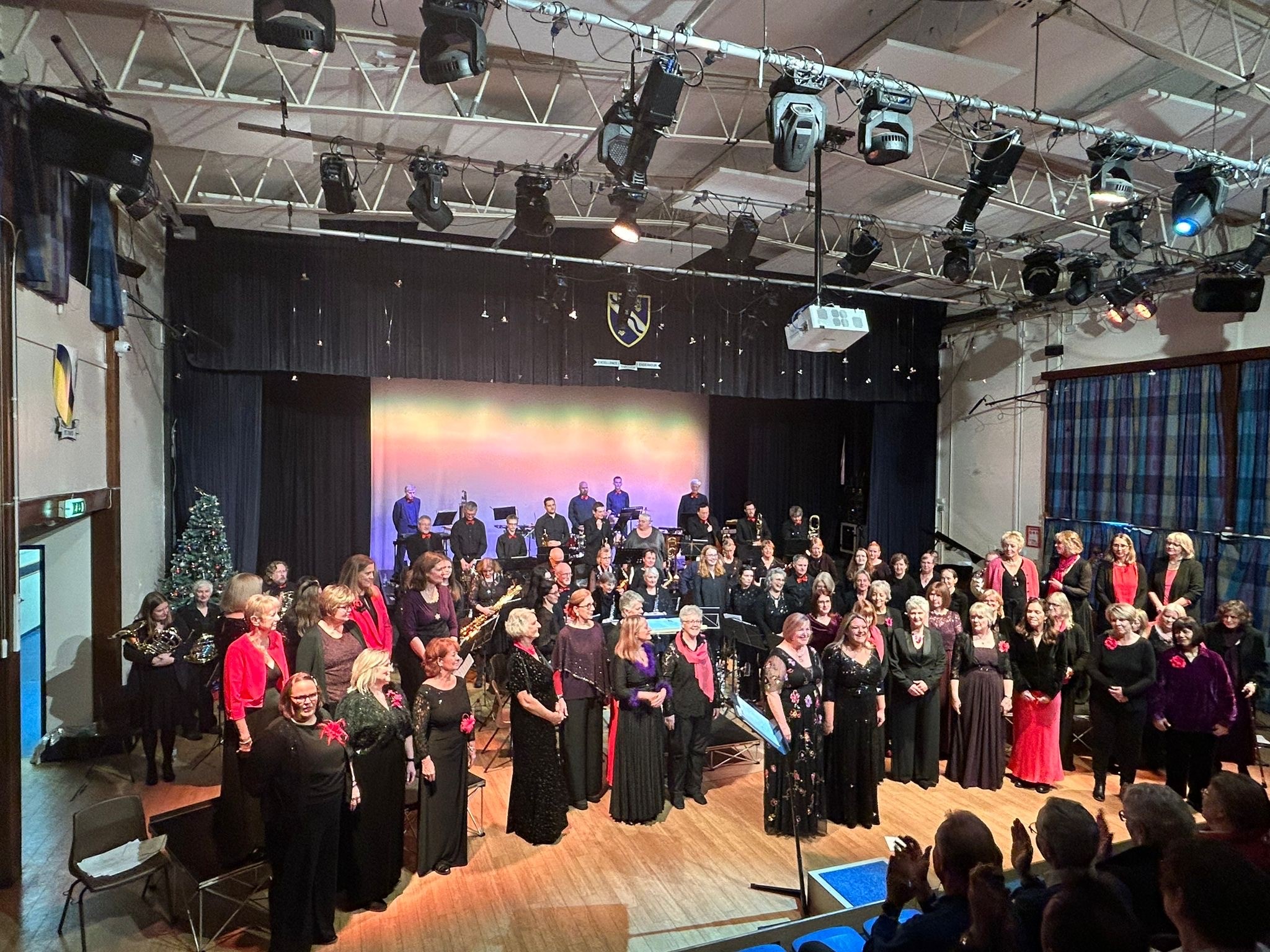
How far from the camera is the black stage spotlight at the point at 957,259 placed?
26.2 ft

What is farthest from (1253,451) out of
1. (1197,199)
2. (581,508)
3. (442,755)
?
(442,755)

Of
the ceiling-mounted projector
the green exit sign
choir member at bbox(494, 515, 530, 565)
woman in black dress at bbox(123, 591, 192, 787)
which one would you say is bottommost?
woman in black dress at bbox(123, 591, 192, 787)

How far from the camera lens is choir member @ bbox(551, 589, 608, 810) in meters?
5.30

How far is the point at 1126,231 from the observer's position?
675cm

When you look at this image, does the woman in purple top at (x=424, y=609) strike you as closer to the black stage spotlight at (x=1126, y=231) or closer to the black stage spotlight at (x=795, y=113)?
the black stage spotlight at (x=795, y=113)

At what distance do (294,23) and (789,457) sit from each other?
1214 cm

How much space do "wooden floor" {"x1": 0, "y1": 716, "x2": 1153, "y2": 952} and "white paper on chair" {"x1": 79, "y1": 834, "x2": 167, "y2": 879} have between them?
433 mm

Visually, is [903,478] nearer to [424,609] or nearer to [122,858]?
[424,609]

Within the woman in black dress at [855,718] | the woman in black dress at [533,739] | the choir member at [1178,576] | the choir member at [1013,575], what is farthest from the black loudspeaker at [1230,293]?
the woman in black dress at [533,739]

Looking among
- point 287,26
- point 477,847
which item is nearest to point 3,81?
point 287,26

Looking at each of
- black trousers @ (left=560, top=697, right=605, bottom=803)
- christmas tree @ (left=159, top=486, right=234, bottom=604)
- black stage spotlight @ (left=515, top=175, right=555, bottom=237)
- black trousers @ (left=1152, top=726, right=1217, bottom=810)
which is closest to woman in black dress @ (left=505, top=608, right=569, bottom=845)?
black trousers @ (left=560, top=697, right=605, bottom=803)

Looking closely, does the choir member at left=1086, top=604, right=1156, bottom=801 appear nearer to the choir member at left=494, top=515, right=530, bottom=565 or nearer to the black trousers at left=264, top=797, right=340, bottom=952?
the black trousers at left=264, top=797, right=340, bottom=952

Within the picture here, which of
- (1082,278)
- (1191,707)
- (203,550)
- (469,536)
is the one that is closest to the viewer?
(1191,707)

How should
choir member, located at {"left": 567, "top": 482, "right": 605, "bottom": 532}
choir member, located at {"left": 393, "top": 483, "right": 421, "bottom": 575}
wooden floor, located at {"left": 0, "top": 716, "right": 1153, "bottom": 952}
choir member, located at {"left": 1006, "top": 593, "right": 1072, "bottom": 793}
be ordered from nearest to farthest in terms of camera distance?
wooden floor, located at {"left": 0, "top": 716, "right": 1153, "bottom": 952} < choir member, located at {"left": 1006, "top": 593, "right": 1072, "bottom": 793} < choir member, located at {"left": 393, "top": 483, "right": 421, "bottom": 575} < choir member, located at {"left": 567, "top": 482, "right": 605, "bottom": 532}
